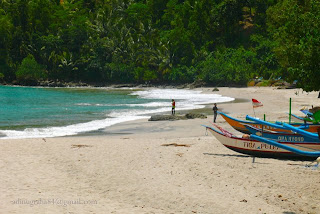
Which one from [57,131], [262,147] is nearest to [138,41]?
[57,131]

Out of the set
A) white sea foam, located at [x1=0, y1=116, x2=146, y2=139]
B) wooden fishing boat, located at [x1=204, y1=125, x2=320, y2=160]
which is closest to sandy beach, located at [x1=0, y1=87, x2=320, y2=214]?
wooden fishing boat, located at [x1=204, y1=125, x2=320, y2=160]

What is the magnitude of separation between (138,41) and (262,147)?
8224 cm

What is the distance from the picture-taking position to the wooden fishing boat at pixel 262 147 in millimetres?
15289

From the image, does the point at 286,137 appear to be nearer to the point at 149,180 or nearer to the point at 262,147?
the point at 262,147

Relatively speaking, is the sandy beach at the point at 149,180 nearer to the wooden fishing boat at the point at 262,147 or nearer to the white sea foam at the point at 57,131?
the wooden fishing boat at the point at 262,147

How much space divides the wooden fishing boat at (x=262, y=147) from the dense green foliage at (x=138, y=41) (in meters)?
63.4

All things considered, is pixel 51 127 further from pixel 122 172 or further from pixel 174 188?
pixel 174 188

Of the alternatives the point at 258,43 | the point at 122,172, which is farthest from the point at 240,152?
the point at 258,43

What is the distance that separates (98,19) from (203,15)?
82.5 ft

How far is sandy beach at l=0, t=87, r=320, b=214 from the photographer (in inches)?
425

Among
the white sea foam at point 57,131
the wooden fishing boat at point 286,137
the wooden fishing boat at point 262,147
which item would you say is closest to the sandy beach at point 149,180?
the wooden fishing boat at point 262,147

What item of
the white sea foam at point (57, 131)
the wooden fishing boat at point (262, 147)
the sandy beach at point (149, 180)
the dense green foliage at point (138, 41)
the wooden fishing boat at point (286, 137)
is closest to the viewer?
the sandy beach at point (149, 180)

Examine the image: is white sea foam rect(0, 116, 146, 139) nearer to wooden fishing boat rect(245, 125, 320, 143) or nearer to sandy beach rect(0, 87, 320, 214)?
sandy beach rect(0, 87, 320, 214)

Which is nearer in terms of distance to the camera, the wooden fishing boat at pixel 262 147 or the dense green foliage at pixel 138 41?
the wooden fishing boat at pixel 262 147
